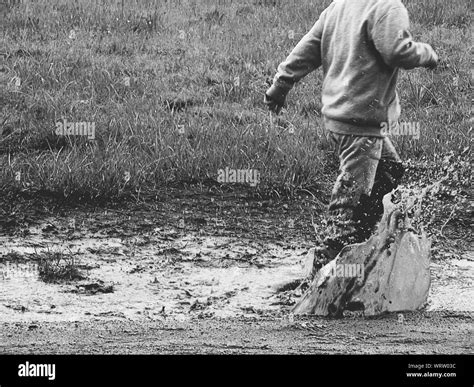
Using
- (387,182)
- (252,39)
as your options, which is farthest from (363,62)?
(252,39)

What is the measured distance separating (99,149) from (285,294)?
1701 mm

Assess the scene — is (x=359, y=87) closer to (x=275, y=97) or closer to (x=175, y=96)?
(x=275, y=97)

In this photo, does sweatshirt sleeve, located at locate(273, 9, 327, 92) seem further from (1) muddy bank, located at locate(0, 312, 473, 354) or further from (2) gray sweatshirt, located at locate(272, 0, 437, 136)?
(1) muddy bank, located at locate(0, 312, 473, 354)

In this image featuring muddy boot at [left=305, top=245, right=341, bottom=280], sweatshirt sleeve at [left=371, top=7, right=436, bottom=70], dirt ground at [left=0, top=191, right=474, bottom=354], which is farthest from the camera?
muddy boot at [left=305, top=245, right=341, bottom=280]

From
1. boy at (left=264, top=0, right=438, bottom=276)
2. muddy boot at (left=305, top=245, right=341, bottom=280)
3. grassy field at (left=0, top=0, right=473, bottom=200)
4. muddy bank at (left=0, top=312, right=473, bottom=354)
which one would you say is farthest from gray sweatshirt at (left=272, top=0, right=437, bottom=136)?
grassy field at (left=0, top=0, right=473, bottom=200)

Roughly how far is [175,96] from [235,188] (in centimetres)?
99

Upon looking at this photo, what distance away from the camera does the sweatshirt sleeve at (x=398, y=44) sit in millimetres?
3859

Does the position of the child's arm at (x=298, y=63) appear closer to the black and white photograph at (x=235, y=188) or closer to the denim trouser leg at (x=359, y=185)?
the black and white photograph at (x=235, y=188)

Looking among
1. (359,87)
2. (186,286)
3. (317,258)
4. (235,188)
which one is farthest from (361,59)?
(235,188)

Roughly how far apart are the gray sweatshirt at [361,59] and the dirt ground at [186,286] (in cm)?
88

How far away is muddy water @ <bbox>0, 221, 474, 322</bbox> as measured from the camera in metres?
4.23
